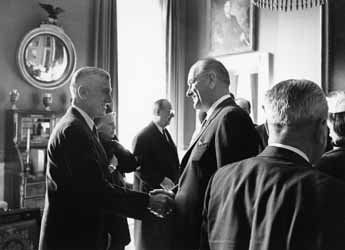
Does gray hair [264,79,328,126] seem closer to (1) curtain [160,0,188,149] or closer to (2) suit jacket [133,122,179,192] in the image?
(2) suit jacket [133,122,179,192]

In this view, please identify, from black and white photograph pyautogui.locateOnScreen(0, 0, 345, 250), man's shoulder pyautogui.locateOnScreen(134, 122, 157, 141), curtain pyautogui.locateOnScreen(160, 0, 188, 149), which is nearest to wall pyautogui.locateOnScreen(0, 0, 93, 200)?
black and white photograph pyautogui.locateOnScreen(0, 0, 345, 250)

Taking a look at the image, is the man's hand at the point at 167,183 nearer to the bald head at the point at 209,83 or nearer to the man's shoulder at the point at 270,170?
the bald head at the point at 209,83

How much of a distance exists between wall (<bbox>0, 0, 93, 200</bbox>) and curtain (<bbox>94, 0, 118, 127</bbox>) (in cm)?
15

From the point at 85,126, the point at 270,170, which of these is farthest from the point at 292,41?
the point at 270,170

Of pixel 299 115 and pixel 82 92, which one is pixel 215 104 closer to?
pixel 82 92

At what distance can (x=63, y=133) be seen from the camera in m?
2.76

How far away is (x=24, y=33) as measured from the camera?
6.46 meters

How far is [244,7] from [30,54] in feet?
11.7

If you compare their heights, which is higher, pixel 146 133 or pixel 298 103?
pixel 298 103

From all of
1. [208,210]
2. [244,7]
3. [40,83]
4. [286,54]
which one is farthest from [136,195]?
[244,7]

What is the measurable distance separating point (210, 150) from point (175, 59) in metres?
5.66

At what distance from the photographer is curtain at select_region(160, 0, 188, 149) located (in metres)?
8.12

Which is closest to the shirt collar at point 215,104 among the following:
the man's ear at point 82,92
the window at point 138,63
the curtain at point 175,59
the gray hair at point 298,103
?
the man's ear at point 82,92

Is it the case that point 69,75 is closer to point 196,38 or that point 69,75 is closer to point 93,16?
point 93,16
